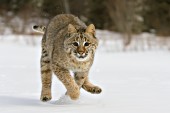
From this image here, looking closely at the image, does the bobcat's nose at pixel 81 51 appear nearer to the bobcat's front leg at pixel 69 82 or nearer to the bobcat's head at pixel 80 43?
the bobcat's head at pixel 80 43

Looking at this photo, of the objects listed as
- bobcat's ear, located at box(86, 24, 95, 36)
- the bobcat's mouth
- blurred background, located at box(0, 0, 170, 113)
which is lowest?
blurred background, located at box(0, 0, 170, 113)

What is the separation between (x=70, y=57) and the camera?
600 centimetres

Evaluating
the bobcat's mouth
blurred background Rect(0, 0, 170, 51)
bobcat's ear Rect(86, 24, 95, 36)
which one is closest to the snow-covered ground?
the bobcat's mouth

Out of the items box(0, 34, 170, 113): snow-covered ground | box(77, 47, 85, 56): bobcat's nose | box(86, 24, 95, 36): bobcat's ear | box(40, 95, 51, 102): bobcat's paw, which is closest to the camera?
box(0, 34, 170, 113): snow-covered ground

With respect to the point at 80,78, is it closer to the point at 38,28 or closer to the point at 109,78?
the point at 38,28

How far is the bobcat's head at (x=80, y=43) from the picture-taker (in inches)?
229

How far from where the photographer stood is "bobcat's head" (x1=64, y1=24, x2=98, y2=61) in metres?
5.81

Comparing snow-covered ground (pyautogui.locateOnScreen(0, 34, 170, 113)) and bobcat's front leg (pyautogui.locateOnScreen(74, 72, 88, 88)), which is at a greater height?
bobcat's front leg (pyautogui.locateOnScreen(74, 72, 88, 88))

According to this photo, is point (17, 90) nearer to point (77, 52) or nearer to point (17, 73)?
point (77, 52)

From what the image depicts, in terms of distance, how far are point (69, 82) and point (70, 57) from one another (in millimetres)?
287

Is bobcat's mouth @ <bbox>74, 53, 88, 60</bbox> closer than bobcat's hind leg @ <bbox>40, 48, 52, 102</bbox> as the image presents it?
Yes

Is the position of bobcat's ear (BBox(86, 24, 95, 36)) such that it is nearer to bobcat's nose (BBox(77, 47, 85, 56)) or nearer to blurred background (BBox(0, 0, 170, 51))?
bobcat's nose (BBox(77, 47, 85, 56))

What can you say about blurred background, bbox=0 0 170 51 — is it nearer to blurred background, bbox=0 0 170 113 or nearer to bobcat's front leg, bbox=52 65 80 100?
blurred background, bbox=0 0 170 113

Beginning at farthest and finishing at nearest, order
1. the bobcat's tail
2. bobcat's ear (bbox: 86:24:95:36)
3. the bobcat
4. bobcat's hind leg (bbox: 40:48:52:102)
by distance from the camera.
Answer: the bobcat's tail, bobcat's hind leg (bbox: 40:48:52:102), bobcat's ear (bbox: 86:24:95:36), the bobcat
